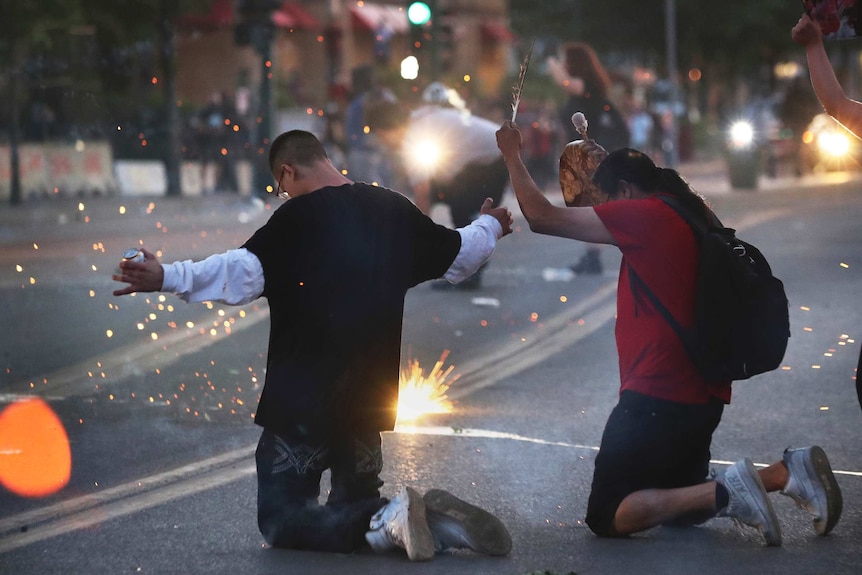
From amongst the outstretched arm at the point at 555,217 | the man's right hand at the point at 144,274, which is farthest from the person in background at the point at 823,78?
the man's right hand at the point at 144,274

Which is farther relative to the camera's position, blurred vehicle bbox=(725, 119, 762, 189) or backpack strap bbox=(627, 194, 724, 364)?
blurred vehicle bbox=(725, 119, 762, 189)

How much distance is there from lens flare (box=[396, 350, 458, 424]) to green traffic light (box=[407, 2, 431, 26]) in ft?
36.6

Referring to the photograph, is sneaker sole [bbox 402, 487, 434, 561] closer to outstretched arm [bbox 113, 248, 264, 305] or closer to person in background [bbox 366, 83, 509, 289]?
outstretched arm [bbox 113, 248, 264, 305]

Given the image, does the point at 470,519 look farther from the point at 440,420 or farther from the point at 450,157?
the point at 450,157

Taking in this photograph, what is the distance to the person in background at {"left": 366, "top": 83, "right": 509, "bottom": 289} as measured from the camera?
37.4 ft

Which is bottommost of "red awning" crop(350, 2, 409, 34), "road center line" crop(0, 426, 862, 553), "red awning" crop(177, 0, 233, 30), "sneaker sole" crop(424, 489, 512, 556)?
"red awning" crop(350, 2, 409, 34)

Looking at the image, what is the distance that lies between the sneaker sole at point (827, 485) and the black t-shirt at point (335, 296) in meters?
1.38

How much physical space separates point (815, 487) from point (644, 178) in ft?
3.70

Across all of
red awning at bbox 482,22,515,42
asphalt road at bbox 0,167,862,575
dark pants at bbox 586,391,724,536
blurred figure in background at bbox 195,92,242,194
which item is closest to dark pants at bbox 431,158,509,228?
asphalt road at bbox 0,167,862,575

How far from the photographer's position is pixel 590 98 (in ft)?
43.9

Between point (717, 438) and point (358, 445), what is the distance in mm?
2361

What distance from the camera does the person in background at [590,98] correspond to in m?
13.1

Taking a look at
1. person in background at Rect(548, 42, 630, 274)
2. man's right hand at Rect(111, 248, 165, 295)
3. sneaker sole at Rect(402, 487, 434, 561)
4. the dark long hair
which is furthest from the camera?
person in background at Rect(548, 42, 630, 274)

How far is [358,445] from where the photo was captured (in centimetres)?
491
